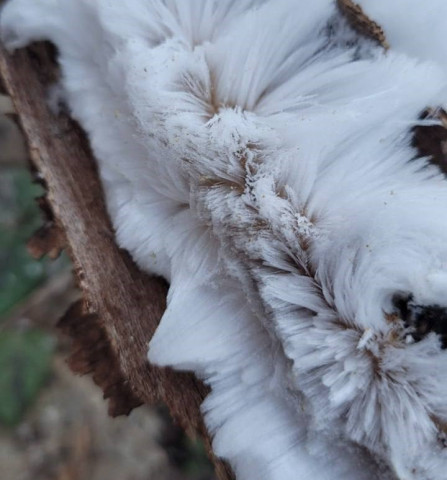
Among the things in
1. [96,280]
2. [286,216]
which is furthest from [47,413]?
[286,216]

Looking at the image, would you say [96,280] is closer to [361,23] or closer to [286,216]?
[286,216]

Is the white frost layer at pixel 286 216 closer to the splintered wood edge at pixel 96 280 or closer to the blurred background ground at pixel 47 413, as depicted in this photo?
the splintered wood edge at pixel 96 280

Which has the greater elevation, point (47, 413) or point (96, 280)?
point (96, 280)

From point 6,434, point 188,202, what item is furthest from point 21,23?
point 6,434

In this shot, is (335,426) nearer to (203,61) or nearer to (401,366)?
(401,366)

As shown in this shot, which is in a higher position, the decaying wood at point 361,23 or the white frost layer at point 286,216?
the decaying wood at point 361,23

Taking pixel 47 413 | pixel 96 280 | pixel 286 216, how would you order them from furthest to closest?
pixel 47 413 < pixel 96 280 < pixel 286 216

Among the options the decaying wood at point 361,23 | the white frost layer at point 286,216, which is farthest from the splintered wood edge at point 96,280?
the decaying wood at point 361,23
